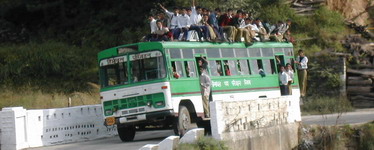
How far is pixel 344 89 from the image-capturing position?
34125mm

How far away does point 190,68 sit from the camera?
22547 millimetres

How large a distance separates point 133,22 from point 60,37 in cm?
437

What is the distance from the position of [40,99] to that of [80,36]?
1180 centimetres

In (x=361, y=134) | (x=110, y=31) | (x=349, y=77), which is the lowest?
(x=361, y=134)

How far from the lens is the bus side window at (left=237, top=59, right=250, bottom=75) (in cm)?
2452

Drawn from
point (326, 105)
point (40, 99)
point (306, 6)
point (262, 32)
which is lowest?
point (326, 105)

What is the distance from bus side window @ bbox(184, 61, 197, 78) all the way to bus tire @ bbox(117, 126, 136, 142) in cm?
246

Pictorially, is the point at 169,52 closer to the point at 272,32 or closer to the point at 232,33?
the point at 232,33

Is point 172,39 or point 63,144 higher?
point 172,39

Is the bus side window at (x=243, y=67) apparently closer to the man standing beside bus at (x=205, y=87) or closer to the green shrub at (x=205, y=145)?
the man standing beside bus at (x=205, y=87)

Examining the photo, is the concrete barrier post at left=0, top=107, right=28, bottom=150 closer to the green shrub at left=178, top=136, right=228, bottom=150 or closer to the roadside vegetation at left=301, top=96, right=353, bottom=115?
the green shrub at left=178, top=136, right=228, bottom=150

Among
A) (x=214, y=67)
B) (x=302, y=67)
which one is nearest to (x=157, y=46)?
(x=214, y=67)

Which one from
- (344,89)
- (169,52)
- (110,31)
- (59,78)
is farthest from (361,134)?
(110,31)

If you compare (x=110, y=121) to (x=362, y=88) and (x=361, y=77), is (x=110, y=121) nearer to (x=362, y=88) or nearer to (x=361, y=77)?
(x=362, y=88)
